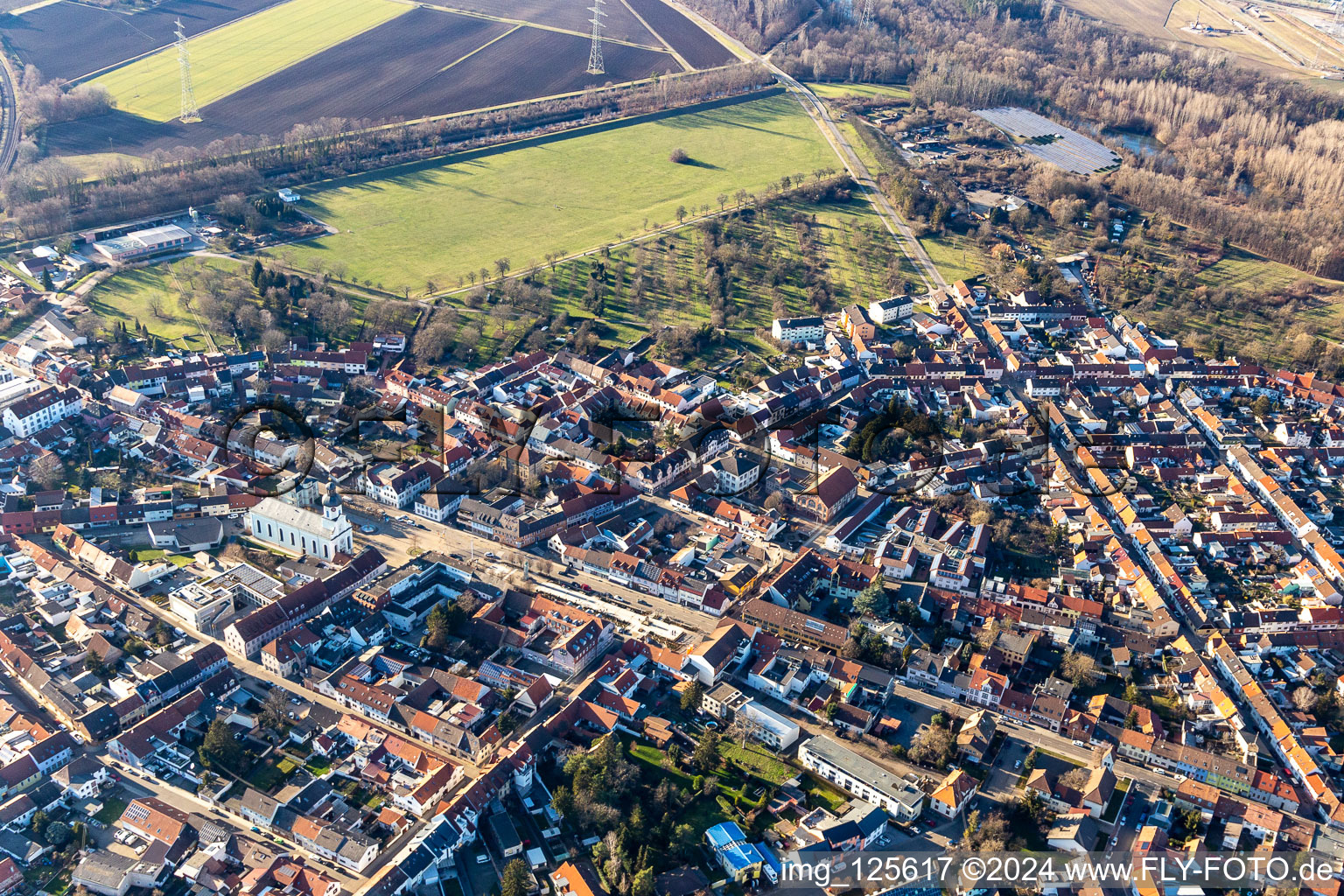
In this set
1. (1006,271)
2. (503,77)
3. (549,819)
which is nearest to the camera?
(549,819)

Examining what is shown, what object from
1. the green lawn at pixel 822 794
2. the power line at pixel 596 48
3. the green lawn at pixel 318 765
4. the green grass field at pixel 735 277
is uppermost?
the power line at pixel 596 48

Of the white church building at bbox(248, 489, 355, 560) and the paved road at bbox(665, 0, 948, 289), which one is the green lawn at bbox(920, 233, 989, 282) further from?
the white church building at bbox(248, 489, 355, 560)

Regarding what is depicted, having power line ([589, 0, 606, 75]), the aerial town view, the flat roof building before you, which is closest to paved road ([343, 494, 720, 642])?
the aerial town view

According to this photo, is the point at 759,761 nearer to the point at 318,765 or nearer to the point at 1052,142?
the point at 318,765

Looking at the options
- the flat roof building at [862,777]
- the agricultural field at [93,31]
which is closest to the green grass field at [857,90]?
the agricultural field at [93,31]

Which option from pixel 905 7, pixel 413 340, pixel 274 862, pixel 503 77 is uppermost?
pixel 905 7

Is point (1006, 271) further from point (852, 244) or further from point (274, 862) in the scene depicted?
point (274, 862)

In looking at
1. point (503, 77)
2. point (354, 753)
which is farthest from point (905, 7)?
point (354, 753)

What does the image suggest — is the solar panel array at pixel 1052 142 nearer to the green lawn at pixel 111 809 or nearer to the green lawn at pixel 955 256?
the green lawn at pixel 955 256
